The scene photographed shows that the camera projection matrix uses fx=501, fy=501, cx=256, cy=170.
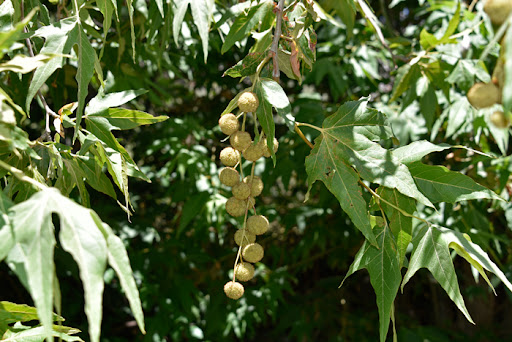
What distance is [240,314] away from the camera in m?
1.84

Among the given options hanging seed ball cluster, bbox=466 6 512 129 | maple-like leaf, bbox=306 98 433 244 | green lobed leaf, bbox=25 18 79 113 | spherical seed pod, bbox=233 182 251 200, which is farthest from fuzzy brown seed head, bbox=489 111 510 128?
green lobed leaf, bbox=25 18 79 113

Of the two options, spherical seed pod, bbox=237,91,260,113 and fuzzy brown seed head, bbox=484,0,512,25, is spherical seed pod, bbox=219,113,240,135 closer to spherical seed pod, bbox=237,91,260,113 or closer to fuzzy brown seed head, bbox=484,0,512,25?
spherical seed pod, bbox=237,91,260,113

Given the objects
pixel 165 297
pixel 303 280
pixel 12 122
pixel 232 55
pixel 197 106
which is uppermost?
pixel 12 122

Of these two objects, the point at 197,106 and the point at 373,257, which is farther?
the point at 197,106

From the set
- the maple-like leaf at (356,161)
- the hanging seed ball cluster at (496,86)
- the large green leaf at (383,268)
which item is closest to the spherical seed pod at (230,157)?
the maple-like leaf at (356,161)

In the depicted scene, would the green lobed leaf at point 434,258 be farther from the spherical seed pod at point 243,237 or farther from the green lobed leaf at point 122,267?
the green lobed leaf at point 122,267

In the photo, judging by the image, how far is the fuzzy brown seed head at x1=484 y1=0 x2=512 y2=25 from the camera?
1.18 feet

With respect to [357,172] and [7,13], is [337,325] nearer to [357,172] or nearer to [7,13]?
[357,172]

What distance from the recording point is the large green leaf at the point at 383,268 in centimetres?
64

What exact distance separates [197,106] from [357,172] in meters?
1.55

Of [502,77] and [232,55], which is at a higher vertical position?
[502,77]

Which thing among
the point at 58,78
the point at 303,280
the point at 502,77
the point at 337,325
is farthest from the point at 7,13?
the point at 303,280

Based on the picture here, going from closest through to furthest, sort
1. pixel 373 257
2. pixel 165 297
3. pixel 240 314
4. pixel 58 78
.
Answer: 1. pixel 373 257
2. pixel 58 78
3. pixel 165 297
4. pixel 240 314

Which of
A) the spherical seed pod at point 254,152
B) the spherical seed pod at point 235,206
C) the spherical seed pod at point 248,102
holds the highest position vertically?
the spherical seed pod at point 248,102
